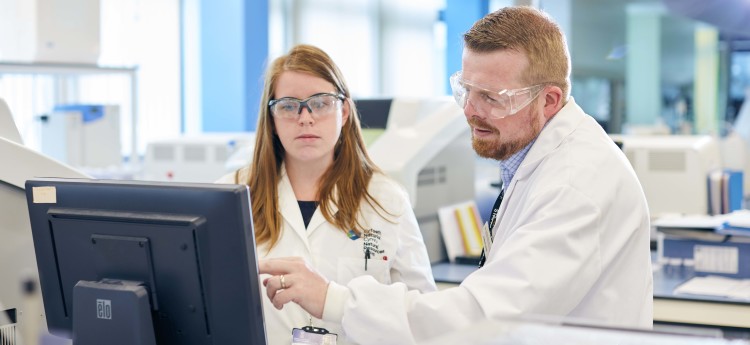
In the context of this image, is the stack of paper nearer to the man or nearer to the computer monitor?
the man

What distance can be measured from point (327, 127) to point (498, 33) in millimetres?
666

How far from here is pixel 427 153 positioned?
3.20 meters

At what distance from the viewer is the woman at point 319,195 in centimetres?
213

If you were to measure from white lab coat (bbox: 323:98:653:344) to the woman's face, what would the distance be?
670 millimetres

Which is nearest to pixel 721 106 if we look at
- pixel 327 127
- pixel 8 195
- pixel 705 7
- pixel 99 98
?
pixel 705 7

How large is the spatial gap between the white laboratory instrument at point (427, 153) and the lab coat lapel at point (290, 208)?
2.88 feet

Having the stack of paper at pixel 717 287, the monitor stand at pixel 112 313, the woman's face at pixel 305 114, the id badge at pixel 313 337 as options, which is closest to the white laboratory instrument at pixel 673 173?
the stack of paper at pixel 717 287

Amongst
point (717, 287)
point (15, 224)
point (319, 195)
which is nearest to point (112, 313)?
point (15, 224)

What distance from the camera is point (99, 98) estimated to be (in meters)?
7.00

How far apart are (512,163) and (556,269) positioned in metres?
0.32

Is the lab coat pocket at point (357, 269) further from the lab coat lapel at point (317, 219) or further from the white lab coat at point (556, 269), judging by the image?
the white lab coat at point (556, 269)

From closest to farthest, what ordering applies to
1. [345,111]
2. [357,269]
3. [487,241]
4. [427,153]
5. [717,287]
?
[487,241], [357,269], [345,111], [717,287], [427,153]

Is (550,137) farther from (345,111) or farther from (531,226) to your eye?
(345,111)

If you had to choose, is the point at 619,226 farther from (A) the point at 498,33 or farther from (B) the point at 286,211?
(B) the point at 286,211
